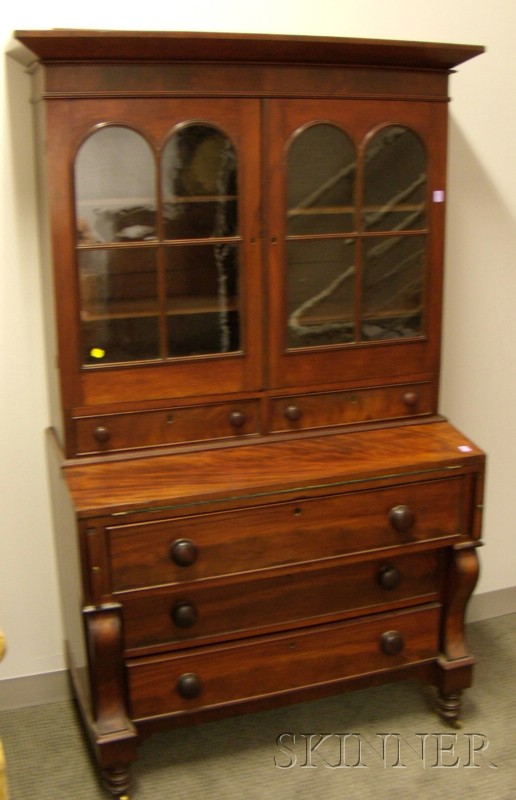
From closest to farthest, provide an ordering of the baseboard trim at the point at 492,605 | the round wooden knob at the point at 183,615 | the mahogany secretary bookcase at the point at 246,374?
the mahogany secretary bookcase at the point at 246,374
the round wooden knob at the point at 183,615
the baseboard trim at the point at 492,605

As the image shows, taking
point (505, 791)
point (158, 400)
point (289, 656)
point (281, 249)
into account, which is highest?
point (281, 249)

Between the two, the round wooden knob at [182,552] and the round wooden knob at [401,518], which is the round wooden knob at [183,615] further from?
the round wooden knob at [401,518]

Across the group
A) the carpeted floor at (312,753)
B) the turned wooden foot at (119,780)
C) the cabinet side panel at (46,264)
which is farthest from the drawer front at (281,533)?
the carpeted floor at (312,753)

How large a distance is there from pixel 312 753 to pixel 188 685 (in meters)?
0.47

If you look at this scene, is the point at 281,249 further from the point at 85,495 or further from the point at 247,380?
the point at 85,495

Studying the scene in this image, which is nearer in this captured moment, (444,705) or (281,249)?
(281,249)

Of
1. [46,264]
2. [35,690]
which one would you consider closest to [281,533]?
[46,264]

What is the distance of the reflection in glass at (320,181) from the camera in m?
1.98

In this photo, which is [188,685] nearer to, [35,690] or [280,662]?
[280,662]

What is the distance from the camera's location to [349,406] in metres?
2.16

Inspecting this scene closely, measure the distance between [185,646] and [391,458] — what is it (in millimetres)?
678

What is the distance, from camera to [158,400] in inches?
78.2

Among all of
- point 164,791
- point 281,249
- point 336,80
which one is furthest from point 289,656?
point 336,80

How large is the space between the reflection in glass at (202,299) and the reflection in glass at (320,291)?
150mm
